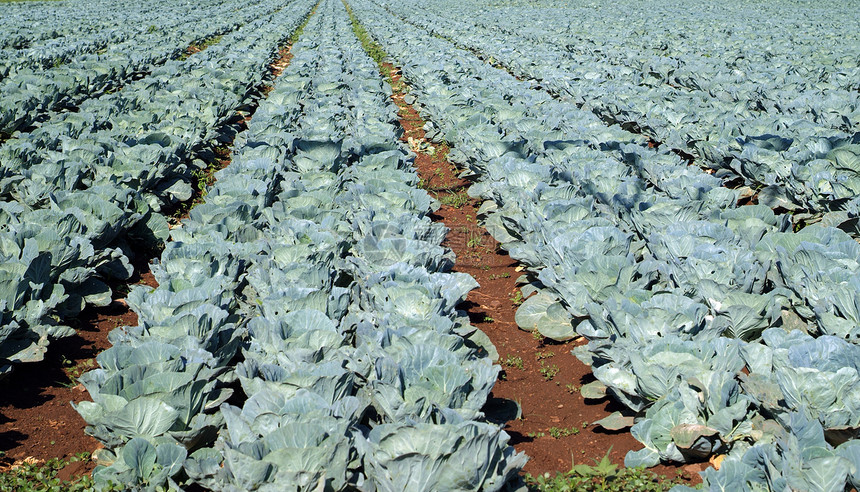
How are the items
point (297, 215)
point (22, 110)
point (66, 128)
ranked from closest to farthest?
1. point (297, 215)
2. point (66, 128)
3. point (22, 110)

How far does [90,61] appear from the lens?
16.3m

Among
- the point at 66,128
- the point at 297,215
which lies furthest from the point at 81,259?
the point at 66,128

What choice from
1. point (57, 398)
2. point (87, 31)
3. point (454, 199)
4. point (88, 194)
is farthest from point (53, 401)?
point (87, 31)

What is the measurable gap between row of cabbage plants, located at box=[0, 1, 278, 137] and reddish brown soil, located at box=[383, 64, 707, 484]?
7.79 metres

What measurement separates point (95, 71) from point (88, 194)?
1018cm

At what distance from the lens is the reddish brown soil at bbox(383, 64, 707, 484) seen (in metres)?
4.05

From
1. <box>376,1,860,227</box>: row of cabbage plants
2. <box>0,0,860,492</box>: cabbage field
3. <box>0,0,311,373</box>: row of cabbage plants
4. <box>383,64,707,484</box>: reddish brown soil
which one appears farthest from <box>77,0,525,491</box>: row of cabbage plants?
<box>376,1,860,227</box>: row of cabbage plants

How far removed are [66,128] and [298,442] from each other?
7.69 m

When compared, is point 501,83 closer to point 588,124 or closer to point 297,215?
point 588,124

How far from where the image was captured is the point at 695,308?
4.30 m

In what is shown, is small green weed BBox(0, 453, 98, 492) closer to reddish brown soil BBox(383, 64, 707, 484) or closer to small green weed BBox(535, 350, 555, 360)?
reddish brown soil BBox(383, 64, 707, 484)

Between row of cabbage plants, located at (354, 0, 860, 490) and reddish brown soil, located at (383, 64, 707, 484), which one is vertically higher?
row of cabbage plants, located at (354, 0, 860, 490)

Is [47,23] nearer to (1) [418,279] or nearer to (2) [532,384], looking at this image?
(1) [418,279]

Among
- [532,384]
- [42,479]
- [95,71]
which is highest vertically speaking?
→ [95,71]
